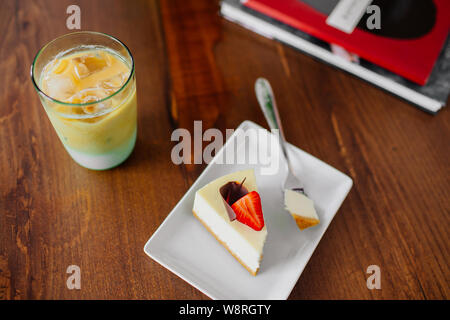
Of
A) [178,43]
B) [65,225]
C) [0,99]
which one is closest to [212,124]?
[178,43]

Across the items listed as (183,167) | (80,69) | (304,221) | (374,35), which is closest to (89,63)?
(80,69)

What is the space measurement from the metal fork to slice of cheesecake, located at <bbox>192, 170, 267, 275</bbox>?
3.7 inches

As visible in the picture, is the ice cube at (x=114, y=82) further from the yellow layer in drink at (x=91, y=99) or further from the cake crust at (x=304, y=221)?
the cake crust at (x=304, y=221)

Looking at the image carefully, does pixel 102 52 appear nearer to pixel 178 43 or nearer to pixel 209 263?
pixel 178 43

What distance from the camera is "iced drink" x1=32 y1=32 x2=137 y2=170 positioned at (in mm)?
650

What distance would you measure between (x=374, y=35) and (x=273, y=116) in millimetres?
356

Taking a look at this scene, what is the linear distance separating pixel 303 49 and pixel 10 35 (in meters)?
0.72

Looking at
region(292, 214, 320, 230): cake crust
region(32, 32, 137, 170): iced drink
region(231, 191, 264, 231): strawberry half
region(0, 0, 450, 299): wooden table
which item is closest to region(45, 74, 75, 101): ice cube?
region(32, 32, 137, 170): iced drink

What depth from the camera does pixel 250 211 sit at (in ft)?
2.30

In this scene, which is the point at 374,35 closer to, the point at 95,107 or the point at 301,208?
the point at 301,208

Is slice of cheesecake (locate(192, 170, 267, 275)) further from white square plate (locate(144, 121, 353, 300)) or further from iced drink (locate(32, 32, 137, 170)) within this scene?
iced drink (locate(32, 32, 137, 170))

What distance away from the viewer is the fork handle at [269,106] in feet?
2.76

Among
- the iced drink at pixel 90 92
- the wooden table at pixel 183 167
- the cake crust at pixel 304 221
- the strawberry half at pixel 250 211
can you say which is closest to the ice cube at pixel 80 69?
the iced drink at pixel 90 92

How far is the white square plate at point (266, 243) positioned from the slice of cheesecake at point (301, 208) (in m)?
0.02
